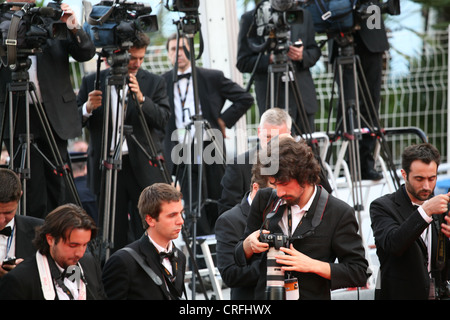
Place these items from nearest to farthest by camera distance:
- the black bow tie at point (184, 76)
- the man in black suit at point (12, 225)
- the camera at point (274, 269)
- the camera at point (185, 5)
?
the camera at point (274, 269) < the man in black suit at point (12, 225) < the camera at point (185, 5) < the black bow tie at point (184, 76)

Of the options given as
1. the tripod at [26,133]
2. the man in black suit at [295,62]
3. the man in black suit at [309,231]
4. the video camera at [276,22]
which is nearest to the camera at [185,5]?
the video camera at [276,22]

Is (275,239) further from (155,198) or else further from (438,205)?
(438,205)

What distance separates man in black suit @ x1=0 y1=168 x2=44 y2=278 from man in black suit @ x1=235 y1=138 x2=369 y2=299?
121 cm

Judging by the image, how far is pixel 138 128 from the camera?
5.36 metres

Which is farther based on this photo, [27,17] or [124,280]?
[27,17]

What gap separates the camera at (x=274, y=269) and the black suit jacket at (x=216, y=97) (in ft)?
9.73

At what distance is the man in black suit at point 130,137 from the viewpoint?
519 centimetres

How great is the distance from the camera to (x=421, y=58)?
8.45 metres

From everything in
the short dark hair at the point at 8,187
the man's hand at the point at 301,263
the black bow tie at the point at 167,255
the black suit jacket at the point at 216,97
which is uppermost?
the black suit jacket at the point at 216,97

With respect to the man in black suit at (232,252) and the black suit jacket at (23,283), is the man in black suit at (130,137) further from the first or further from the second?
the black suit jacket at (23,283)

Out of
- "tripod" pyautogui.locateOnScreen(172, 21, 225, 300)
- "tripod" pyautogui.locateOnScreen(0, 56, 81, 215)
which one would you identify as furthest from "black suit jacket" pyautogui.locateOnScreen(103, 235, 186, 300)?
"tripod" pyautogui.locateOnScreen(172, 21, 225, 300)
